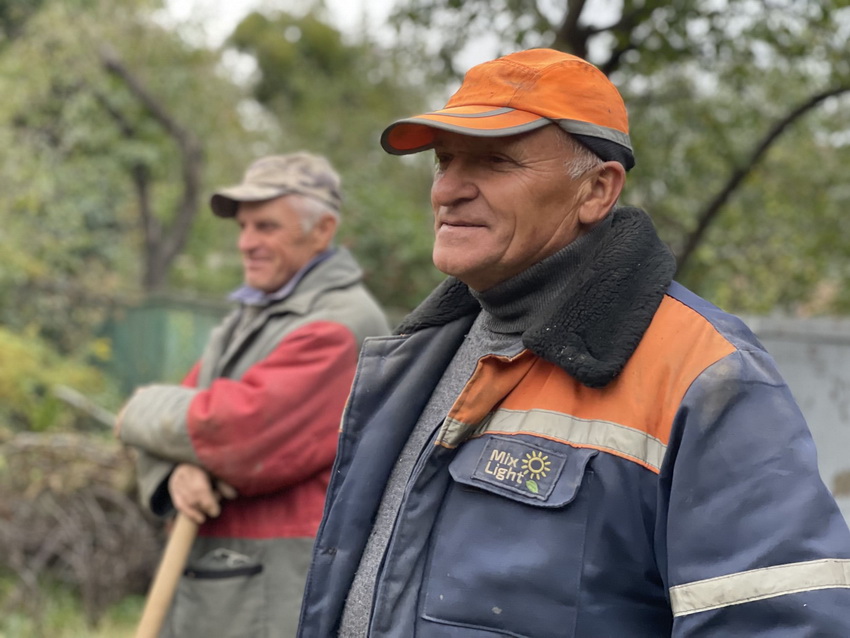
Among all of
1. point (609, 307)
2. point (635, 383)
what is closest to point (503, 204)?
point (609, 307)

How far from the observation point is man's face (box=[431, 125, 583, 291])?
171cm

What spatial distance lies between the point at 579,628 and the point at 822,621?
344 millimetres

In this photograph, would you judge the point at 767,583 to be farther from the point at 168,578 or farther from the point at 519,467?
the point at 168,578

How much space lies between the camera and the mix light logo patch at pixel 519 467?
5.08 ft

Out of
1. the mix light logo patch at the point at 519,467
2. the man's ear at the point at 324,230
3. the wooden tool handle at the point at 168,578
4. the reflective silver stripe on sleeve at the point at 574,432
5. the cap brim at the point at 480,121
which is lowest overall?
the wooden tool handle at the point at 168,578

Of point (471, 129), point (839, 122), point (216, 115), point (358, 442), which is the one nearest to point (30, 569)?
point (358, 442)

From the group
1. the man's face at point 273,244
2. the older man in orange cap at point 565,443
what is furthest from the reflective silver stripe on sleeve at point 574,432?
the man's face at point 273,244

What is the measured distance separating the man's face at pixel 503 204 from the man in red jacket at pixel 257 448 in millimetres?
1300

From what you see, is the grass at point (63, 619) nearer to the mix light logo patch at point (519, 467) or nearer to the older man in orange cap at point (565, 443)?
Answer: the older man in orange cap at point (565, 443)

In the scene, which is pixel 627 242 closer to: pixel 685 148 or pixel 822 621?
pixel 822 621

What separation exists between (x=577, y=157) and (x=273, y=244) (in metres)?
1.79

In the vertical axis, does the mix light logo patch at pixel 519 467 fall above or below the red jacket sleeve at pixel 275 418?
above

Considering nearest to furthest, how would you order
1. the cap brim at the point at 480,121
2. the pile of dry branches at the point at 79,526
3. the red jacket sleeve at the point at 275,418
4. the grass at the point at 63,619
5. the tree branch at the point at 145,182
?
the cap brim at the point at 480,121 < the red jacket sleeve at the point at 275,418 < the grass at the point at 63,619 < the pile of dry branches at the point at 79,526 < the tree branch at the point at 145,182

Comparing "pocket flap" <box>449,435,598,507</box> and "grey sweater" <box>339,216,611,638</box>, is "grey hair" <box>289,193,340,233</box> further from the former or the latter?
"pocket flap" <box>449,435,598,507</box>
